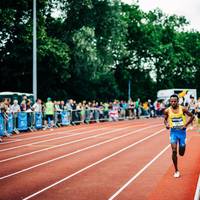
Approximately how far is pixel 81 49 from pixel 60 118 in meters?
11.5

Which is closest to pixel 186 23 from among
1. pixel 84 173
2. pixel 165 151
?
pixel 165 151

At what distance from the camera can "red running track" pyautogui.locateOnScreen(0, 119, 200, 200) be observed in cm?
854

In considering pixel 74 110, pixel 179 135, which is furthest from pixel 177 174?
pixel 74 110

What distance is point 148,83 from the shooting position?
2576 inches

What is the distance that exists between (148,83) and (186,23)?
13.6 m

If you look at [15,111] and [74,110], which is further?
[74,110]

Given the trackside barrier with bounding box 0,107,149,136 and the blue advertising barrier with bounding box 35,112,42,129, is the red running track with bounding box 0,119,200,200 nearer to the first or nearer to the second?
the trackside barrier with bounding box 0,107,149,136

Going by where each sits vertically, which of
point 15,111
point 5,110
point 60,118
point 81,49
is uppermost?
point 81,49

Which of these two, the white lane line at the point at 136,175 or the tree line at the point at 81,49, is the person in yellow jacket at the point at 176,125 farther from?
the tree line at the point at 81,49

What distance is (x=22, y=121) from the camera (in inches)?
930

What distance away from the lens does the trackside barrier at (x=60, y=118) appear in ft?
71.7

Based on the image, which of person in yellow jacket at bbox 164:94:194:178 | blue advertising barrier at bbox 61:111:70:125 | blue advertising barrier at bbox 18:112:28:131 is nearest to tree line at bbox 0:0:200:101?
blue advertising barrier at bbox 61:111:70:125

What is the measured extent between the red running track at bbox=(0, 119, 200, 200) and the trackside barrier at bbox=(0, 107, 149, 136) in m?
4.03

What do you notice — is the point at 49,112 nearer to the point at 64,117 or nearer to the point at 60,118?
the point at 60,118
